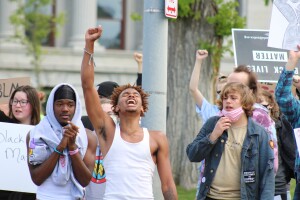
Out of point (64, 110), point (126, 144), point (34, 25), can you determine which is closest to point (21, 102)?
point (64, 110)

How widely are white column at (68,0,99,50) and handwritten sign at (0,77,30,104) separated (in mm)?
20486

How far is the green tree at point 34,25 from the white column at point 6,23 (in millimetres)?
581

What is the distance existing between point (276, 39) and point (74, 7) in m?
23.3

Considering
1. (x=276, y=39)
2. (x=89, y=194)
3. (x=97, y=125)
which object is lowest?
(x=89, y=194)

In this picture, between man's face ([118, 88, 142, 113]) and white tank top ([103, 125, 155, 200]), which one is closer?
white tank top ([103, 125, 155, 200])

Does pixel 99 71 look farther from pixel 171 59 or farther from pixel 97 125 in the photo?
pixel 97 125

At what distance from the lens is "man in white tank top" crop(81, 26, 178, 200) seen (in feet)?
22.9

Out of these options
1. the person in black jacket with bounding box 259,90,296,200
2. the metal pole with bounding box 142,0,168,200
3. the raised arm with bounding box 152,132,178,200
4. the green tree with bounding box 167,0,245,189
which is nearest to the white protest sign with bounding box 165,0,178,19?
the metal pole with bounding box 142,0,168,200

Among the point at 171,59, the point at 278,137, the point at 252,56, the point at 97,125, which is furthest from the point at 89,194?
the point at 171,59

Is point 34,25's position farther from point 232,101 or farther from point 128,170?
point 128,170

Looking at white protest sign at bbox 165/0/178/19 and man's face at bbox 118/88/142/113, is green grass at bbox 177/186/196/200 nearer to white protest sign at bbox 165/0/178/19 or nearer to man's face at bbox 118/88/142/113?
white protest sign at bbox 165/0/178/19

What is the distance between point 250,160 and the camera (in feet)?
24.6

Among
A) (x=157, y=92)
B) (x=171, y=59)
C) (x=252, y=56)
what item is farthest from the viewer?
(x=171, y=59)

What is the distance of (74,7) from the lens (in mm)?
31562
